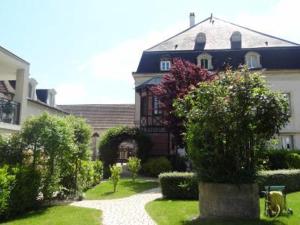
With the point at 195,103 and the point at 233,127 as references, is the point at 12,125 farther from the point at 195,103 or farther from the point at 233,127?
the point at 233,127

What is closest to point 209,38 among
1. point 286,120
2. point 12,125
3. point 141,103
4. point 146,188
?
point 141,103

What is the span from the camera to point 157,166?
23.3 m

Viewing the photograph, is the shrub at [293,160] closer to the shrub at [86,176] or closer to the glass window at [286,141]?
the glass window at [286,141]

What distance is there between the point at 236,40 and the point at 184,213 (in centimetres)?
2319

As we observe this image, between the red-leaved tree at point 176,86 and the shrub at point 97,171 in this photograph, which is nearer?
the shrub at point 97,171

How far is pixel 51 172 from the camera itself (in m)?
13.8

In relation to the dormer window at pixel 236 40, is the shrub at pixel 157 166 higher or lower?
lower

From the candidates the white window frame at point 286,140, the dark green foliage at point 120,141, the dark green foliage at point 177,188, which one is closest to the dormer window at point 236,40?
the white window frame at point 286,140

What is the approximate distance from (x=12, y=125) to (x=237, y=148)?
402 inches

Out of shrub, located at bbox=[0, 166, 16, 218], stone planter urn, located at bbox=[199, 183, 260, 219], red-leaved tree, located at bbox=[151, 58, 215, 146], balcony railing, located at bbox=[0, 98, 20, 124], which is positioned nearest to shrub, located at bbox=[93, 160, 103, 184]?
red-leaved tree, located at bbox=[151, 58, 215, 146]

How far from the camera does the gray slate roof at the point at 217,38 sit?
31.4m

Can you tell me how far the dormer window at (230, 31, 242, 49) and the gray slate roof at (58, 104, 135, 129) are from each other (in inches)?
704

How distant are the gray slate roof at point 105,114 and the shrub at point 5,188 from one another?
33.3 m

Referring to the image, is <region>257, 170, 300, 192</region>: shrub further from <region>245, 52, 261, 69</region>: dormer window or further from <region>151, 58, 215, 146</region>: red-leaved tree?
<region>245, 52, 261, 69</region>: dormer window
